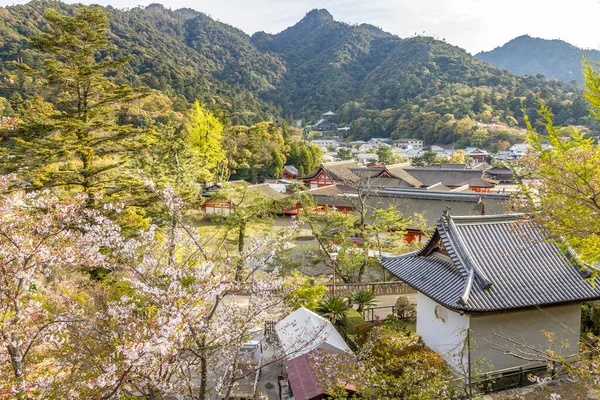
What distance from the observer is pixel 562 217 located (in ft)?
17.3

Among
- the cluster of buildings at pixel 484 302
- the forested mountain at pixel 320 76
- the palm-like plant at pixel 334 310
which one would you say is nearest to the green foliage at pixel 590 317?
the cluster of buildings at pixel 484 302

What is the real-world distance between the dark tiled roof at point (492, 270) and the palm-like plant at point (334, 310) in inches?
93.6

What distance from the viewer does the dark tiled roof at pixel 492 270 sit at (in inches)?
333

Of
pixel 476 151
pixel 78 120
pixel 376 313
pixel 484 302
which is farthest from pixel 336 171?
pixel 476 151

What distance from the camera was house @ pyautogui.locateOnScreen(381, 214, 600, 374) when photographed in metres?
8.48

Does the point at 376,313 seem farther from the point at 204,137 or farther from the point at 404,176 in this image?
the point at 404,176

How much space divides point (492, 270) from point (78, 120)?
13058 millimetres

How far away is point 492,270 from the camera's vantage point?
359 inches

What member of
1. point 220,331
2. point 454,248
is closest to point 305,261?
point 454,248

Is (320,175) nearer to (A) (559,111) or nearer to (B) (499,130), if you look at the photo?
(B) (499,130)

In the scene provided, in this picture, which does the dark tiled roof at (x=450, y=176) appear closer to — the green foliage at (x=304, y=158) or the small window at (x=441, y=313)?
the green foliage at (x=304, y=158)

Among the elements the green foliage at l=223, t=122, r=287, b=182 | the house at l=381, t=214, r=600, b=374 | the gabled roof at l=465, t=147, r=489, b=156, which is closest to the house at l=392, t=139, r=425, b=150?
the gabled roof at l=465, t=147, r=489, b=156

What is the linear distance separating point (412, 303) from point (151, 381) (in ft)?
36.9

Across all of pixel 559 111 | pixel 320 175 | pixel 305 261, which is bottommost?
pixel 305 261
